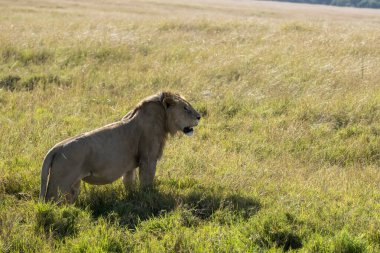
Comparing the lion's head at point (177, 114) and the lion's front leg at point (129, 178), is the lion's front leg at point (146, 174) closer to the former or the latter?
the lion's front leg at point (129, 178)

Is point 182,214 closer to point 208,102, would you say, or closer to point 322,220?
point 322,220

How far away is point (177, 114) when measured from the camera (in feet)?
22.0

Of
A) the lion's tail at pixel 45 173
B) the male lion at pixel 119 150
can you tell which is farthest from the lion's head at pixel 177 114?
the lion's tail at pixel 45 173

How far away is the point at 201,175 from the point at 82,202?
172cm

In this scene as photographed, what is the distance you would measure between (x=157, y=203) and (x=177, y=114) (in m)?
1.27

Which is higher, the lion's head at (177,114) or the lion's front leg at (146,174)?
the lion's head at (177,114)

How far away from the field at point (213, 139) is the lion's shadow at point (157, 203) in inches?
0.7

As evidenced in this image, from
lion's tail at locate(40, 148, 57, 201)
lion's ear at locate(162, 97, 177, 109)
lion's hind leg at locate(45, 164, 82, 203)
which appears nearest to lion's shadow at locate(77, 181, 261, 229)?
lion's hind leg at locate(45, 164, 82, 203)

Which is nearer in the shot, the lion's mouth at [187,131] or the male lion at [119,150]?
the male lion at [119,150]

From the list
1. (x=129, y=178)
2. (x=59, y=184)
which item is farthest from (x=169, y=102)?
(x=59, y=184)

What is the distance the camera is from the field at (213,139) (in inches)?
208

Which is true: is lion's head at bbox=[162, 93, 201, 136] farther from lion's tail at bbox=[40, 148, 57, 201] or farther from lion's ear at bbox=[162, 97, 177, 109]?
lion's tail at bbox=[40, 148, 57, 201]

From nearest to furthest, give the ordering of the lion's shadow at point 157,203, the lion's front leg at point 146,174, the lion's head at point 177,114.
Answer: the lion's shadow at point 157,203, the lion's front leg at point 146,174, the lion's head at point 177,114

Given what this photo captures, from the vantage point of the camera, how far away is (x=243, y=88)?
1193 cm
